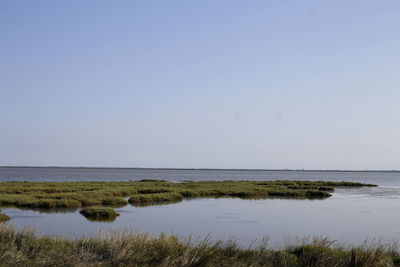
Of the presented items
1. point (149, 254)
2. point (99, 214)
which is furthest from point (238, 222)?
point (149, 254)

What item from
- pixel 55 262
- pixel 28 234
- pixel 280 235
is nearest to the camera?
pixel 55 262

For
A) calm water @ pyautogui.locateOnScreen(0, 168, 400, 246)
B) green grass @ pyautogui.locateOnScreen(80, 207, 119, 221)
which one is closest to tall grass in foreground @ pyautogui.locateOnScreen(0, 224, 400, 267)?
calm water @ pyautogui.locateOnScreen(0, 168, 400, 246)

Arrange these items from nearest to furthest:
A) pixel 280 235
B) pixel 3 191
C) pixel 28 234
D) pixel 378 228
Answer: pixel 28 234 → pixel 280 235 → pixel 378 228 → pixel 3 191

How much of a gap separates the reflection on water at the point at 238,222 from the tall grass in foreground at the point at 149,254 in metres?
5.84

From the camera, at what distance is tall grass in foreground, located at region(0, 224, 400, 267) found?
12212 millimetres

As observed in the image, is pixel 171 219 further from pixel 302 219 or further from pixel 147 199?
pixel 147 199

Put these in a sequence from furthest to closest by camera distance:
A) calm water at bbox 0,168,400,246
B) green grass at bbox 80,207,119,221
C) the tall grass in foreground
Answer: green grass at bbox 80,207,119,221 < calm water at bbox 0,168,400,246 < the tall grass in foreground

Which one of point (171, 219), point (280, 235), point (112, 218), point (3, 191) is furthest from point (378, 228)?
point (3, 191)

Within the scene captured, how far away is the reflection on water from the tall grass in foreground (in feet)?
19.2

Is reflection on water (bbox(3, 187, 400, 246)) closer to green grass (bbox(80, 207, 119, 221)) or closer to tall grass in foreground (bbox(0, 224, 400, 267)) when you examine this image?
green grass (bbox(80, 207, 119, 221))

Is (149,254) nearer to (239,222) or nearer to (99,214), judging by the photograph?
(239,222)

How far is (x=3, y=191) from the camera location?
4659cm

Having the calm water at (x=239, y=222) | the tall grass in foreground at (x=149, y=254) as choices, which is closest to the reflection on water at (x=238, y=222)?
the calm water at (x=239, y=222)

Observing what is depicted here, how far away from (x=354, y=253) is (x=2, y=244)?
1051cm
